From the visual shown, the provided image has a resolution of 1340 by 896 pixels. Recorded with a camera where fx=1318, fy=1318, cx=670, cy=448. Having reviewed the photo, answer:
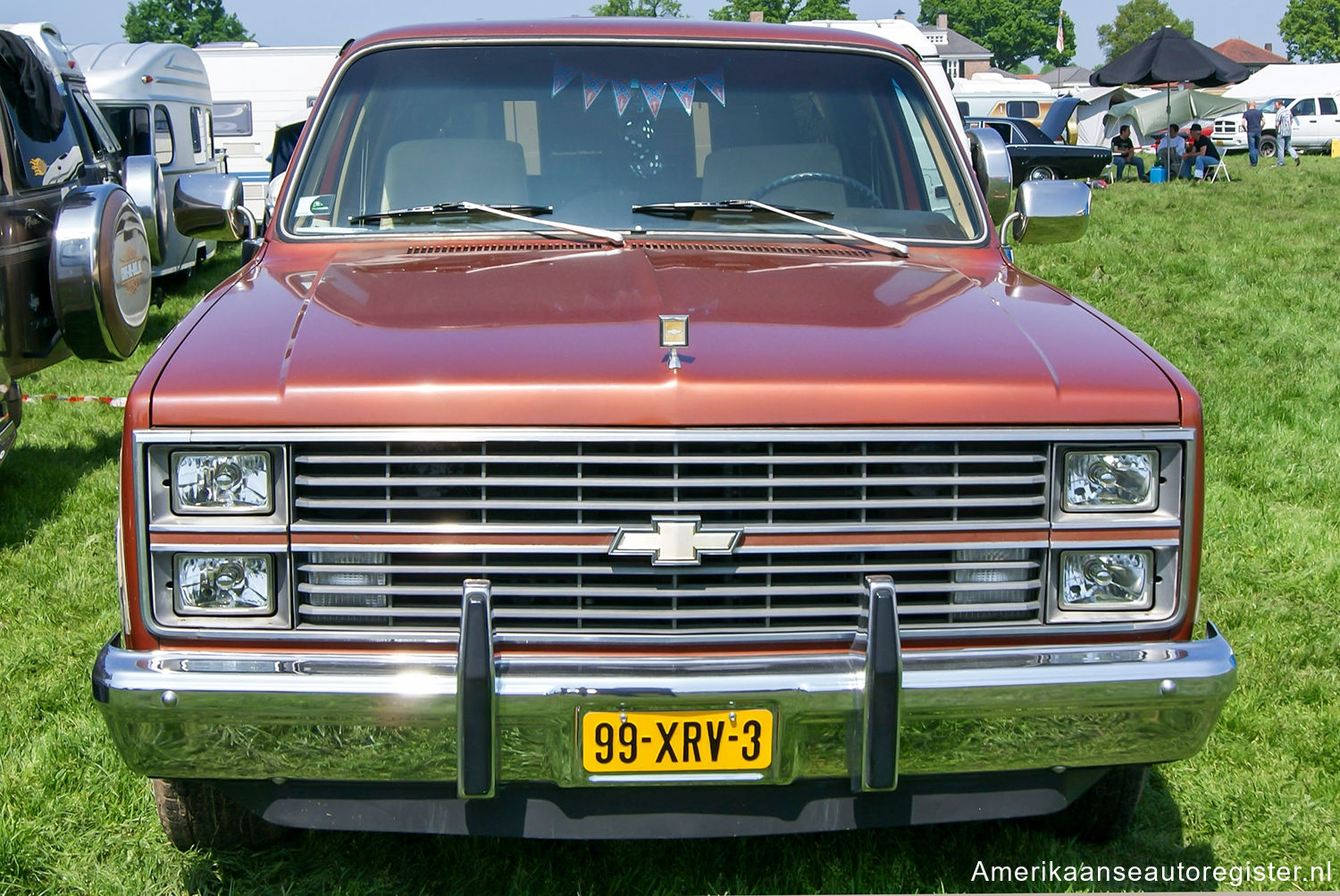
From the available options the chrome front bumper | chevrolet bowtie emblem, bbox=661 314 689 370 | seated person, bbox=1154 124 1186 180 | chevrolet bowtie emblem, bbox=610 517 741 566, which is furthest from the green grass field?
seated person, bbox=1154 124 1186 180

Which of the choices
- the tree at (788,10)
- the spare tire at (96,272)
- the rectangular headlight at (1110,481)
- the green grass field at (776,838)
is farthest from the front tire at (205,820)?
the tree at (788,10)

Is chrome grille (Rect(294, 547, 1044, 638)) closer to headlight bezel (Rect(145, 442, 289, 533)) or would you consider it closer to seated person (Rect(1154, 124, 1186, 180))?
headlight bezel (Rect(145, 442, 289, 533))

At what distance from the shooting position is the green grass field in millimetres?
3270

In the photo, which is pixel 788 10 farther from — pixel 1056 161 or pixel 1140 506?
pixel 1140 506

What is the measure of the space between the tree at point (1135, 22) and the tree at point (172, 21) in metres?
67.5

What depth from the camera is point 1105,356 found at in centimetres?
282

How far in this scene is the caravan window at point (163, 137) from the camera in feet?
47.7

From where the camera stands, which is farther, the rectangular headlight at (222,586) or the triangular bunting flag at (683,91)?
the triangular bunting flag at (683,91)

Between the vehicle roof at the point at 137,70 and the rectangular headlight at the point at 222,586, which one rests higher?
the vehicle roof at the point at 137,70

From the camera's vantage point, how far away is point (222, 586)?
265cm

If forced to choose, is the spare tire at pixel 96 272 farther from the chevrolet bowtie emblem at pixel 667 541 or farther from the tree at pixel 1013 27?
the tree at pixel 1013 27

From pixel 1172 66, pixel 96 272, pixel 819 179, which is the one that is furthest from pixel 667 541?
pixel 1172 66

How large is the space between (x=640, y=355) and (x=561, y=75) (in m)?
1.64

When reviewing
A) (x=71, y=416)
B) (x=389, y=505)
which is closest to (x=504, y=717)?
(x=389, y=505)
